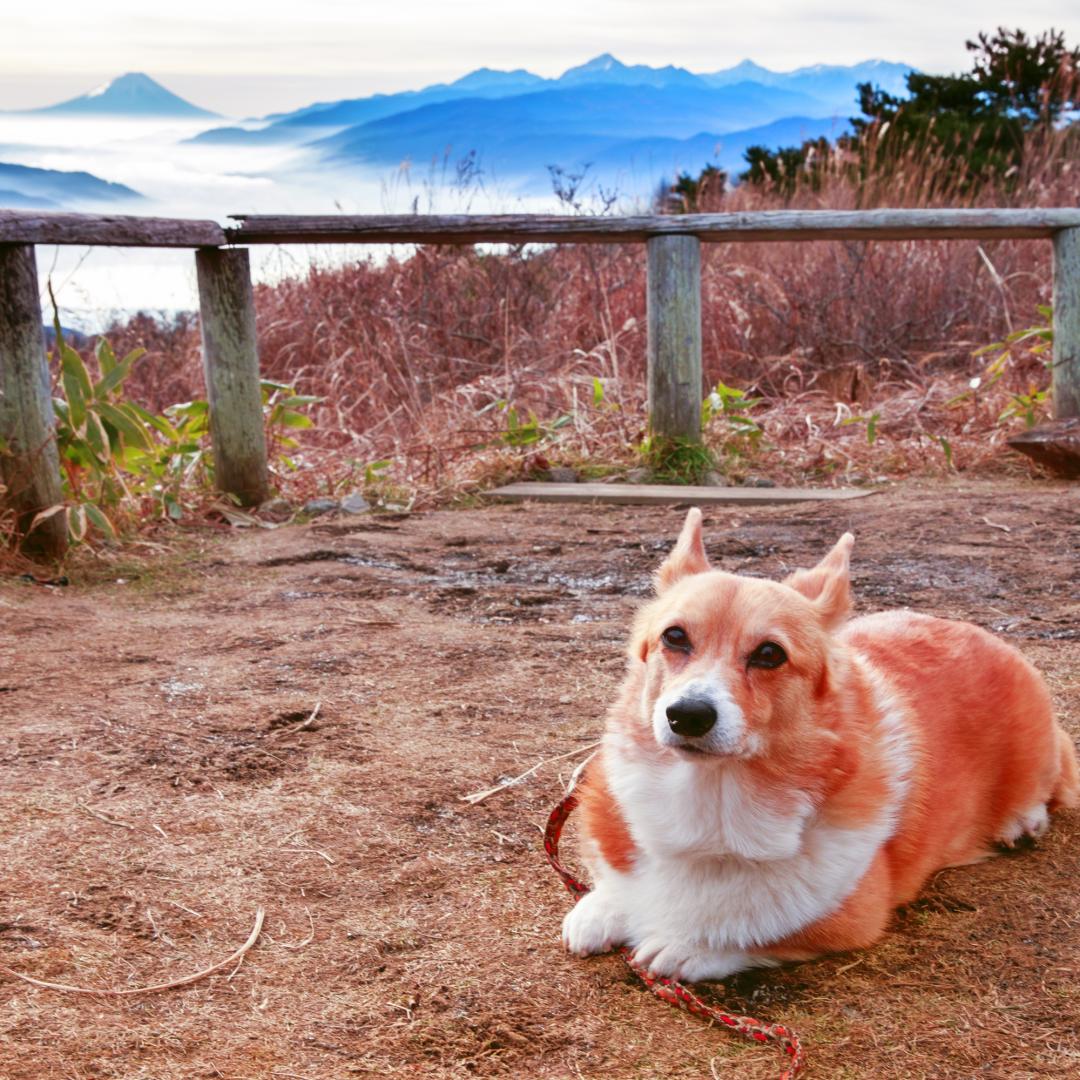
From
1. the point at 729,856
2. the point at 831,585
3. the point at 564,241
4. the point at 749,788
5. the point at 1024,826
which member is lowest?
the point at 1024,826

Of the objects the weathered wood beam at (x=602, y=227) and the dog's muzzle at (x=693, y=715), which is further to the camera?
the weathered wood beam at (x=602, y=227)

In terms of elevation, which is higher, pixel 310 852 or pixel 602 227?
pixel 602 227

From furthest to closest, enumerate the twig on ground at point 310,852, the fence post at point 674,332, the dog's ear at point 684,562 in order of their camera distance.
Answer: the fence post at point 674,332, the twig on ground at point 310,852, the dog's ear at point 684,562

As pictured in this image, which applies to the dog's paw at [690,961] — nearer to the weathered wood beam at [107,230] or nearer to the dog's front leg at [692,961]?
the dog's front leg at [692,961]

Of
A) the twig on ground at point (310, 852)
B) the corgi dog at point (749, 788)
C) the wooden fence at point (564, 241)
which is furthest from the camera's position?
the wooden fence at point (564, 241)

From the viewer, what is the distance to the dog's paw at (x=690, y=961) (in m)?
2.15

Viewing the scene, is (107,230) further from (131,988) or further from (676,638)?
(676,638)

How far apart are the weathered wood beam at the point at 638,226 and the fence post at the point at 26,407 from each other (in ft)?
5.03

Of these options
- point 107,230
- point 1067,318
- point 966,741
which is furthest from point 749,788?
point 1067,318

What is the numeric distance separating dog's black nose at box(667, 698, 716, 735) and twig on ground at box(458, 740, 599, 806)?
3.35ft

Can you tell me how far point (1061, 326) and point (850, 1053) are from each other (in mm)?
6363

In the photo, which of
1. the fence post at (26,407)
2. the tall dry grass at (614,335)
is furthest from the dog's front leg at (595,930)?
the tall dry grass at (614,335)

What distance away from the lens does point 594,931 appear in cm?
225

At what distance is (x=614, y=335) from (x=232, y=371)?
291cm
